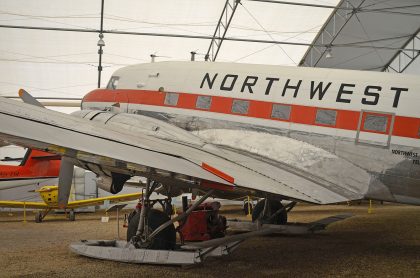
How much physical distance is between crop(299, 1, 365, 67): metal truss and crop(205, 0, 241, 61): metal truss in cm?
591

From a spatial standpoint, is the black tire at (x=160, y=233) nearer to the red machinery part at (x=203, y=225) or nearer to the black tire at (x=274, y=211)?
the red machinery part at (x=203, y=225)

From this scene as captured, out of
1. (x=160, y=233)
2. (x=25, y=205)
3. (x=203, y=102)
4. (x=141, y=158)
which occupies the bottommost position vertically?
(x=25, y=205)

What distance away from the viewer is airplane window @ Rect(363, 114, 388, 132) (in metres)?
10.4

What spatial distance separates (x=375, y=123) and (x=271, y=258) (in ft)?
11.7

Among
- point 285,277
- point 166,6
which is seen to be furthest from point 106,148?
point 166,6

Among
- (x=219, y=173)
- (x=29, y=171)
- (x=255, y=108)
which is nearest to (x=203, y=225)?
(x=255, y=108)

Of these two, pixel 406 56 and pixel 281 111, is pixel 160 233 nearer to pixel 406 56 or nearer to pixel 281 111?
pixel 281 111

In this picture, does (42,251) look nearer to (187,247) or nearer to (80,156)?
(187,247)

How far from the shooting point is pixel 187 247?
31.4ft

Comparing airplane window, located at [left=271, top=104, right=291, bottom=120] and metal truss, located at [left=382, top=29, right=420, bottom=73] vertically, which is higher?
metal truss, located at [left=382, top=29, right=420, bottom=73]

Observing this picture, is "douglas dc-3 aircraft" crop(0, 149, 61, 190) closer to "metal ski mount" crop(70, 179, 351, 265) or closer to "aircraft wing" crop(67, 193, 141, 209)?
"aircraft wing" crop(67, 193, 141, 209)

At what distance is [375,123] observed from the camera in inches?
411

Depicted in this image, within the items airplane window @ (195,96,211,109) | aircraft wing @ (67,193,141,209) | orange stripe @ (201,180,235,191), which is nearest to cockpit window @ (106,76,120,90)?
airplane window @ (195,96,211,109)

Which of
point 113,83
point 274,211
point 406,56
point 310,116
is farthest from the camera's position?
point 406,56
